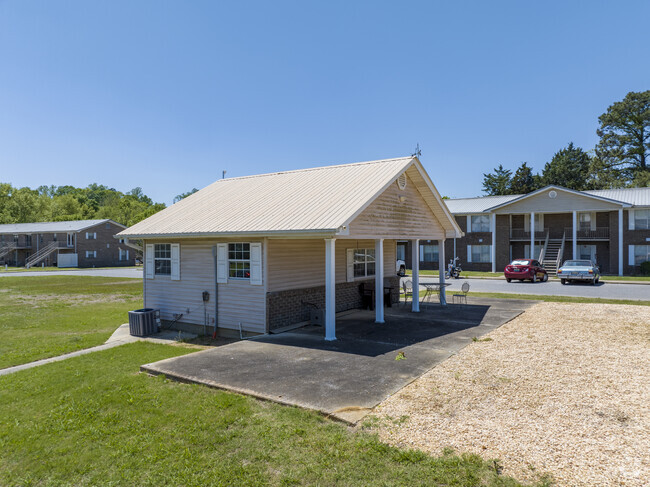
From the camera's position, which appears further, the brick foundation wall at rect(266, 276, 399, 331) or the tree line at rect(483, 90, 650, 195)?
the tree line at rect(483, 90, 650, 195)

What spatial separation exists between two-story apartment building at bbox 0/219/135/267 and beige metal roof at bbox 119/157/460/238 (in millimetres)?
44183

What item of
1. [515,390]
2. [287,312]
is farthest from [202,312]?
[515,390]

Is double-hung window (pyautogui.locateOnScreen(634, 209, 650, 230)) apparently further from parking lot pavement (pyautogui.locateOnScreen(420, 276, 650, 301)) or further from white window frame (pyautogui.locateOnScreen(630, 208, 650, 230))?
parking lot pavement (pyautogui.locateOnScreen(420, 276, 650, 301))

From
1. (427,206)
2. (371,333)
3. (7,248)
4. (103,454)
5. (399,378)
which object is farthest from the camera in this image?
Answer: (7,248)

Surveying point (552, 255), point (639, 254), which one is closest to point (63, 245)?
point (552, 255)

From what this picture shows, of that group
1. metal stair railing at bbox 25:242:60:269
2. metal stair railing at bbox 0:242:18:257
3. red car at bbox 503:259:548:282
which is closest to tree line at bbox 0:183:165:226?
metal stair railing at bbox 25:242:60:269

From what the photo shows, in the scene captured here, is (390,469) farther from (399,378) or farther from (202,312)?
(202,312)

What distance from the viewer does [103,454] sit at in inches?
201

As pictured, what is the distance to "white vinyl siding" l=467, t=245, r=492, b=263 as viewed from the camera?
38.4 metres

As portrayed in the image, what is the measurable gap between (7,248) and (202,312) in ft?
193

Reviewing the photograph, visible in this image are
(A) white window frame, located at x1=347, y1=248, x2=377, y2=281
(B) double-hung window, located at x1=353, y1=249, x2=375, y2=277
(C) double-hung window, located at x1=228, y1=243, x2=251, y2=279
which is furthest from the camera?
(B) double-hung window, located at x1=353, y1=249, x2=375, y2=277

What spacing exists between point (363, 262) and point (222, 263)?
5.71 m

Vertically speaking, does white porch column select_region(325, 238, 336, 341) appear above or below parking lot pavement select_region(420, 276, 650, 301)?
above

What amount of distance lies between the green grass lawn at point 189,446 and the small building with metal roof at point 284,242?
479 cm
